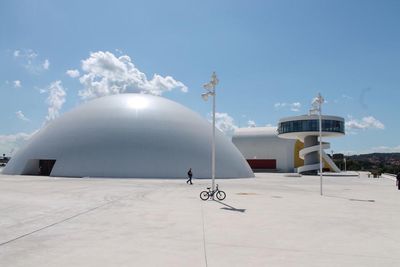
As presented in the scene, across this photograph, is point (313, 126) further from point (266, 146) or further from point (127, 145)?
point (127, 145)

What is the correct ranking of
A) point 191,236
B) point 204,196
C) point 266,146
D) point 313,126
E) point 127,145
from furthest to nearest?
point 266,146
point 313,126
point 127,145
point 204,196
point 191,236

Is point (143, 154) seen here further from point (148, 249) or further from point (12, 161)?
point (148, 249)

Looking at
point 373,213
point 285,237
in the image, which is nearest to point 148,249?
point 285,237

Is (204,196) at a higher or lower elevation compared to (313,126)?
lower

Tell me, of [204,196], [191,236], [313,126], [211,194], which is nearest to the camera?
[191,236]

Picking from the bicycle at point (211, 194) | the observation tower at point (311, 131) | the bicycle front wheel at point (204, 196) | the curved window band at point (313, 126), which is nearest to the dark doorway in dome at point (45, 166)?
the bicycle front wheel at point (204, 196)

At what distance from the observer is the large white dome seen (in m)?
41.9

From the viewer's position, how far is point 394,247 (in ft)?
29.8

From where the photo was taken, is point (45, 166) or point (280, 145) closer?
point (45, 166)

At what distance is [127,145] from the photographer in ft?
142

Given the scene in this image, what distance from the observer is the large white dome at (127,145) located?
41.9 meters

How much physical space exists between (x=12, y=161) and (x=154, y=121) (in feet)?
71.3

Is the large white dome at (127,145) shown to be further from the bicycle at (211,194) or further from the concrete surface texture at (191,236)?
the concrete surface texture at (191,236)

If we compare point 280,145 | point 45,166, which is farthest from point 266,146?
point 45,166
